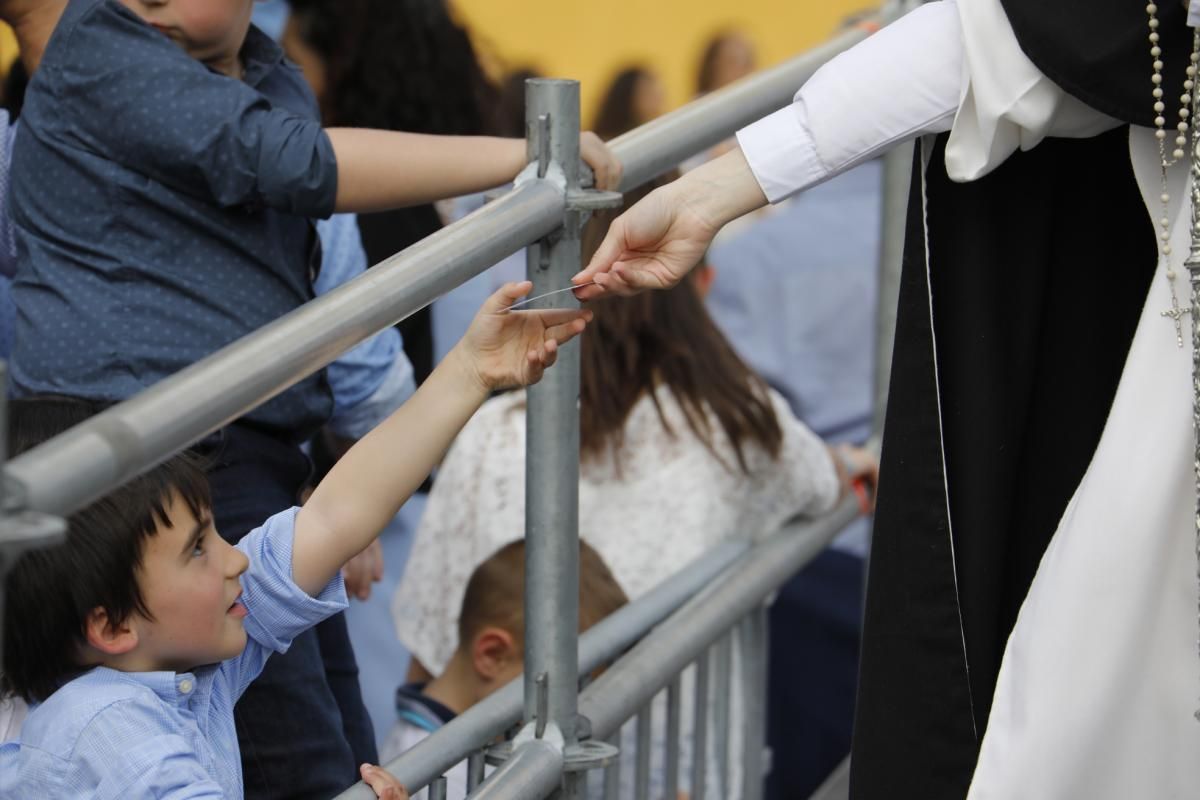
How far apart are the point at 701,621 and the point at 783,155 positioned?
968 millimetres

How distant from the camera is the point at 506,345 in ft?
4.97

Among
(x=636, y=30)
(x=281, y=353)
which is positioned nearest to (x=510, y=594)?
(x=281, y=353)

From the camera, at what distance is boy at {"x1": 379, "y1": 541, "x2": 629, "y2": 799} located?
2.30m

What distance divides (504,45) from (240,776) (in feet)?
18.8

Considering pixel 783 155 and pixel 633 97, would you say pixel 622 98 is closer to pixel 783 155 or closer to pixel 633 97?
pixel 633 97

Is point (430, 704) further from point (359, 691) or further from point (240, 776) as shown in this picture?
point (240, 776)

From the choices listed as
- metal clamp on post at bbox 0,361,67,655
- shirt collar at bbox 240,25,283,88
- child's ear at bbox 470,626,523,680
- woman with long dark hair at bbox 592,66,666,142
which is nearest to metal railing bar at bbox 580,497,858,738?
child's ear at bbox 470,626,523,680

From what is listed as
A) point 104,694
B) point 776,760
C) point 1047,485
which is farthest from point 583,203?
point 776,760

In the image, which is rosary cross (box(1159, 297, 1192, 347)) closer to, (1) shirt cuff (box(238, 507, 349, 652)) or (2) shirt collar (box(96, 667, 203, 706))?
(1) shirt cuff (box(238, 507, 349, 652))

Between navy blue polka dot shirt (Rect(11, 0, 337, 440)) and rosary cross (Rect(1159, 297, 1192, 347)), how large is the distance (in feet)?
2.65

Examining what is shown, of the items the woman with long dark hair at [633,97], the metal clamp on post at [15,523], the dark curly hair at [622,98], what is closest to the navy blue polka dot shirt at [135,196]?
the metal clamp on post at [15,523]

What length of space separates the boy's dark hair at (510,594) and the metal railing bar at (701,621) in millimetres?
151

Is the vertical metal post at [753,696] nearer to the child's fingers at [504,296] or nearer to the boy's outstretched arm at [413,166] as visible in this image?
the boy's outstretched arm at [413,166]

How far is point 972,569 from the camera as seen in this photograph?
1.59 metres
